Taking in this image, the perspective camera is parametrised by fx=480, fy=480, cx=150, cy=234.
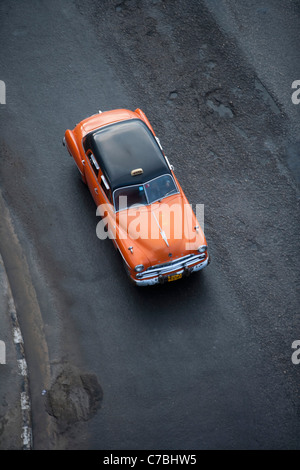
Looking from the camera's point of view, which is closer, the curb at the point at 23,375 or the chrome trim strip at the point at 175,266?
the curb at the point at 23,375

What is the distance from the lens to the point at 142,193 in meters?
8.15

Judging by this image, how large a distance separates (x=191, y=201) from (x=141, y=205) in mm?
1225

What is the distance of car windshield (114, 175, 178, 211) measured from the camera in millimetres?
8102

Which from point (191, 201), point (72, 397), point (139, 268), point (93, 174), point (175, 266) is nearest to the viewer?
point (72, 397)

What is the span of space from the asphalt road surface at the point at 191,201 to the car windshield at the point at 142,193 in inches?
37.1

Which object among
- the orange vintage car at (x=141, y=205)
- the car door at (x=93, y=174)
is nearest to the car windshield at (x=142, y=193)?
the orange vintage car at (x=141, y=205)

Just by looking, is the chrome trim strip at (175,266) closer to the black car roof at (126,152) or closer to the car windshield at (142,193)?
the car windshield at (142,193)

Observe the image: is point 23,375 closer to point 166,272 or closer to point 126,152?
point 166,272

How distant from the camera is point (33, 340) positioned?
7898mm

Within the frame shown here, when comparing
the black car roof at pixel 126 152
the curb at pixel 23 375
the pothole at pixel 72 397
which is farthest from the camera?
the black car roof at pixel 126 152

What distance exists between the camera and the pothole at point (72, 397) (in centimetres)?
733

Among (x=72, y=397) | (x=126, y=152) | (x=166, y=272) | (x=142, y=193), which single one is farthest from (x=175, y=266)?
(x=72, y=397)

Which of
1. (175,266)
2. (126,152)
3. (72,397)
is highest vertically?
(126,152)

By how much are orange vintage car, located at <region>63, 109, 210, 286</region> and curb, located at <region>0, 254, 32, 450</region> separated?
1.99 m
